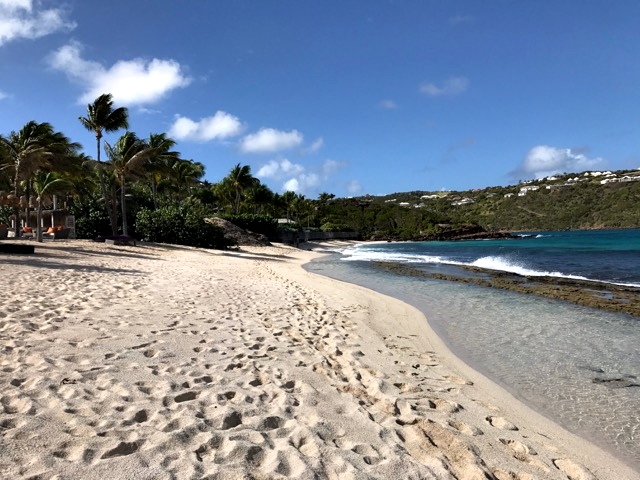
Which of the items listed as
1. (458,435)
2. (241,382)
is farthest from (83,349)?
(458,435)

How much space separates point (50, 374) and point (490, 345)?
6.53m

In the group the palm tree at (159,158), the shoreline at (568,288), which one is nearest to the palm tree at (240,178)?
the palm tree at (159,158)

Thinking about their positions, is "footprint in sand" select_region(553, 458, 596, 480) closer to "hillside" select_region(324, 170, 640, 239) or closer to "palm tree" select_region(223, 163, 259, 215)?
"palm tree" select_region(223, 163, 259, 215)

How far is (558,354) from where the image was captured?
22.4 feet

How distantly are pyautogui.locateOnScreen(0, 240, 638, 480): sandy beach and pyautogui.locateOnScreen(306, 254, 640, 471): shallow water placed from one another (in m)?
0.39

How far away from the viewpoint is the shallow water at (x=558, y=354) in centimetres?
458

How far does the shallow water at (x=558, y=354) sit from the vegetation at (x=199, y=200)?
21.0 meters

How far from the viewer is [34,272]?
11117 mm

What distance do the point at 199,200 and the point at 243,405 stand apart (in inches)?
2175

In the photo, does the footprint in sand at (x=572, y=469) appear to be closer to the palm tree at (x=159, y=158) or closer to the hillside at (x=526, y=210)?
the palm tree at (x=159, y=158)

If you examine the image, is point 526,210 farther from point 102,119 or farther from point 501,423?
point 501,423

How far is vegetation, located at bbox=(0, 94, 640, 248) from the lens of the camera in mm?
25266

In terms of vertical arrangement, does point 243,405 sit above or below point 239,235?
below

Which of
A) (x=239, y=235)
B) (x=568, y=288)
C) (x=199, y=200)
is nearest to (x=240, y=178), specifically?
(x=199, y=200)
